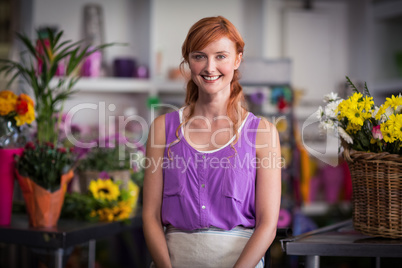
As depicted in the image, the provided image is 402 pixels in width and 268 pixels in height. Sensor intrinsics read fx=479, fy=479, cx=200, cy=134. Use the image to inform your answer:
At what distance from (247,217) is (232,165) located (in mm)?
168

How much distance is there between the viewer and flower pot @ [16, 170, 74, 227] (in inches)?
68.1

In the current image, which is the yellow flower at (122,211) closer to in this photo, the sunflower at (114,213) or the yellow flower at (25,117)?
the sunflower at (114,213)

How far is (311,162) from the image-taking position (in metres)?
4.54

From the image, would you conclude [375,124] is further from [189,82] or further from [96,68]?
[96,68]

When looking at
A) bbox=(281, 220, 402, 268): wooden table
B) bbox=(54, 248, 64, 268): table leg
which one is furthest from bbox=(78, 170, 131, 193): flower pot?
bbox=(281, 220, 402, 268): wooden table

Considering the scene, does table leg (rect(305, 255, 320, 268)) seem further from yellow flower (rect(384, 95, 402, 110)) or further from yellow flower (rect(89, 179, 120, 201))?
yellow flower (rect(89, 179, 120, 201))

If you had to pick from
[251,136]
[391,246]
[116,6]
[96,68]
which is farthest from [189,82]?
[116,6]

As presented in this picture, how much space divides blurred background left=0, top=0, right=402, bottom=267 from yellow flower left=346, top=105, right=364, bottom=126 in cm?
224

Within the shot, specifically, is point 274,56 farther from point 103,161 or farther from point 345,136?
point 345,136

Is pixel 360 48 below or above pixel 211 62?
above

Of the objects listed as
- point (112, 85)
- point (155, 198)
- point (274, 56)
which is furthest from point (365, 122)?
point (274, 56)

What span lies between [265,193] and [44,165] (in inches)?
31.9

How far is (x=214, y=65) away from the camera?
1.41 m

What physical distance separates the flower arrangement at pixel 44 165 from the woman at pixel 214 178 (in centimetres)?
42
